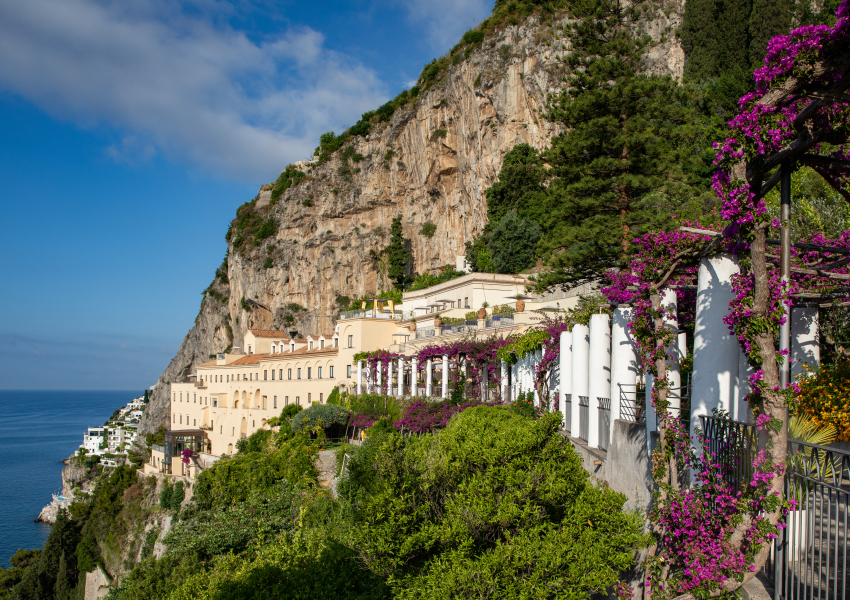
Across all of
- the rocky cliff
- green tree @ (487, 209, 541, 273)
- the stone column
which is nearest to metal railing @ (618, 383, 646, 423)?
the stone column

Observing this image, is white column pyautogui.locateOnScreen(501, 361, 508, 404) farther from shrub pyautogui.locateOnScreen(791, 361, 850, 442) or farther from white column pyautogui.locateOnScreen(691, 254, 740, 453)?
white column pyautogui.locateOnScreen(691, 254, 740, 453)

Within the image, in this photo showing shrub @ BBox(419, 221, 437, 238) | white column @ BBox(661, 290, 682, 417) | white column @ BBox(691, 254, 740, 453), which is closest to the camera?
white column @ BBox(691, 254, 740, 453)

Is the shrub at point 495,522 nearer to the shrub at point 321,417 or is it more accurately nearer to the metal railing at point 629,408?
the metal railing at point 629,408

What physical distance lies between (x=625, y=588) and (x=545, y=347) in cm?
878

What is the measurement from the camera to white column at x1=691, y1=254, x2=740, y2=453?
21.2ft

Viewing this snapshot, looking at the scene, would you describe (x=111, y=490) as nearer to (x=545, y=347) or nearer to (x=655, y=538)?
(x=545, y=347)

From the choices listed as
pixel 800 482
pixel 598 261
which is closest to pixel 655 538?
pixel 800 482

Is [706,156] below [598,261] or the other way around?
the other way around

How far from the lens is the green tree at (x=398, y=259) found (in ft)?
184

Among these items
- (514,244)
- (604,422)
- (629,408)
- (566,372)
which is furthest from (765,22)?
(629,408)

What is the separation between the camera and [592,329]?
1045cm

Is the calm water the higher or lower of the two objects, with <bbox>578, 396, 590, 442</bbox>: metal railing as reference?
lower

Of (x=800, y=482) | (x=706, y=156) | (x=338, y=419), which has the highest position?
(x=706, y=156)

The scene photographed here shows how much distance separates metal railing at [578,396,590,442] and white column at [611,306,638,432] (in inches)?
84.8
